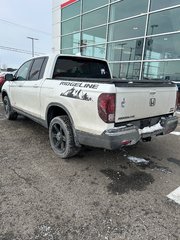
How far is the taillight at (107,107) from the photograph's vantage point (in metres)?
2.44

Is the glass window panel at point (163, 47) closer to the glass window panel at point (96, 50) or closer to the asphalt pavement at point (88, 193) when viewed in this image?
the glass window panel at point (96, 50)

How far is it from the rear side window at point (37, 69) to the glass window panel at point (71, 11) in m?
11.3

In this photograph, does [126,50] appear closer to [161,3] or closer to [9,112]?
[161,3]

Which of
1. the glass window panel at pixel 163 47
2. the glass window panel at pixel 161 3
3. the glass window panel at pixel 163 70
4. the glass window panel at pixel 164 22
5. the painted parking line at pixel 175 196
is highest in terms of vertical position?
the glass window panel at pixel 161 3

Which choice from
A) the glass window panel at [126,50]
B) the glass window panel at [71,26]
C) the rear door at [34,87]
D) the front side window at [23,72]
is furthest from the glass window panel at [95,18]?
the rear door at [34,87]

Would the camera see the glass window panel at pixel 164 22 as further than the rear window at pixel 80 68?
Yes

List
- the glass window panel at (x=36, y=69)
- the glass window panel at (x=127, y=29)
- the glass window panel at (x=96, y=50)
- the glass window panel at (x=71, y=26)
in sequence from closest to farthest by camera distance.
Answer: the glass window panel at (x=36, y=69)
the glass window panel at (x=127, y=29)
the glass window panel at (x=96, y=50)
the glass window panel at (x=71, y=26)

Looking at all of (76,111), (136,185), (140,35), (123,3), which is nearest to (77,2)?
(123,3)

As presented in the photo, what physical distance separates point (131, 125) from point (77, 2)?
13874mm

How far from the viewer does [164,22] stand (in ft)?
29.7

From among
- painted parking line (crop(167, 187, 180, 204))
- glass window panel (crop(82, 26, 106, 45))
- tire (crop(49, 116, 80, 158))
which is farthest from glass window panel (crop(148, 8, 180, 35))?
painted parking line (crop(167, 187, 180, 204))

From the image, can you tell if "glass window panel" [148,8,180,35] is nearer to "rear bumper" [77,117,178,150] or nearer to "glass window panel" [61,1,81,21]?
"glass window panel" [61,1,81,21]

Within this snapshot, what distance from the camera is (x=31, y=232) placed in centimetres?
190

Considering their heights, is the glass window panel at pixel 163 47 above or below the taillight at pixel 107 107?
above
